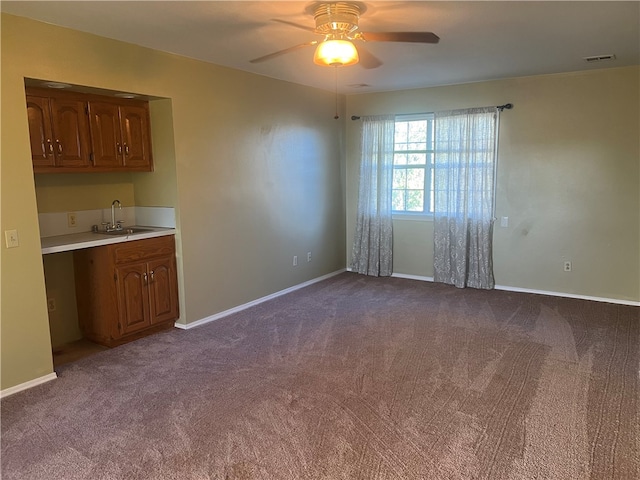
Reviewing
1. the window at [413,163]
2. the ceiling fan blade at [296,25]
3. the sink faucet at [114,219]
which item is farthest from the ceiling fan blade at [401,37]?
the window at [413,163]

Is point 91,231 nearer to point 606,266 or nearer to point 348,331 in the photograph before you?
point 348,331

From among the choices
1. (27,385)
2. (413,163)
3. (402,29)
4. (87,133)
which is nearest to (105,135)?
(87,133)

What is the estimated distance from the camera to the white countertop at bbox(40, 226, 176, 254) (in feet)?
11.0

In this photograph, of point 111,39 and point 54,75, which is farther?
point 111,39

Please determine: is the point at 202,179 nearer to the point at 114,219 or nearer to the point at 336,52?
the point at 114,219

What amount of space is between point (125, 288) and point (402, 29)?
3002mm

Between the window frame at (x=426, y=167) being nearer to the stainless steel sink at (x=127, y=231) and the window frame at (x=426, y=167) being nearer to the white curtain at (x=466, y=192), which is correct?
the white curtain at (x=466, y=192)

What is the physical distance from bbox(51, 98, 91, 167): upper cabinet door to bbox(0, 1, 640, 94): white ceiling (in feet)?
1.93

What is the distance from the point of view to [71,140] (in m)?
3.51

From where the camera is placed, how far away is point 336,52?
2748 mm

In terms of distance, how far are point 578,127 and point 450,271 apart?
7.03 feet

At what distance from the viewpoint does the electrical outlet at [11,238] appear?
295 cm

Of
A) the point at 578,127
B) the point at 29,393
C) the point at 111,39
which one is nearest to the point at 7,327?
the point at 29,393

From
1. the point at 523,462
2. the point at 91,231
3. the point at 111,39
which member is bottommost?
the point at 523,462
